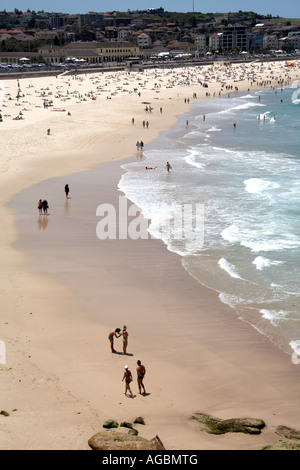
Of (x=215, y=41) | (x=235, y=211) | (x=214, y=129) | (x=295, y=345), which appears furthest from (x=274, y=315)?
(x=215, y=41)

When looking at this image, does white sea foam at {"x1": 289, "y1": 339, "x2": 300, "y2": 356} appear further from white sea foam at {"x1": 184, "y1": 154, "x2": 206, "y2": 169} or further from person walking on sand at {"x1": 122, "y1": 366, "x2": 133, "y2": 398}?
white sea foam at {"x1": 184, "y1": 154, "x2": 206, "y2": 169}

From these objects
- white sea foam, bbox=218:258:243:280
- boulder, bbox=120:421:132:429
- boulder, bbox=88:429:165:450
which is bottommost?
boulder, bbox=120:421:132:429

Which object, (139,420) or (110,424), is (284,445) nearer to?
(139,420)

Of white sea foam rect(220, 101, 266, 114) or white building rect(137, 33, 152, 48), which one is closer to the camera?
white sea foam rect(220, 101, 266, 114)

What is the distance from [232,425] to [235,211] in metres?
14.8

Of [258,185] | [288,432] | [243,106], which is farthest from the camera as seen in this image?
[243,106]

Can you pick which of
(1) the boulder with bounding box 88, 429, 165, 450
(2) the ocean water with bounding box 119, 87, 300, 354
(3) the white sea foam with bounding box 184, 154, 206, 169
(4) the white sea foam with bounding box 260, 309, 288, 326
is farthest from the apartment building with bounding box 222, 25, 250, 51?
(1) the boulder with bounding box 88, 429, 165, 450

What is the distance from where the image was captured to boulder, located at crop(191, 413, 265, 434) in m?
9.81

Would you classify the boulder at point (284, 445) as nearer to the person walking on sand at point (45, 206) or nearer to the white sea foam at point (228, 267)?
the white sea foam at point (228, 267)

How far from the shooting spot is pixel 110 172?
Answer: 30906 mm
